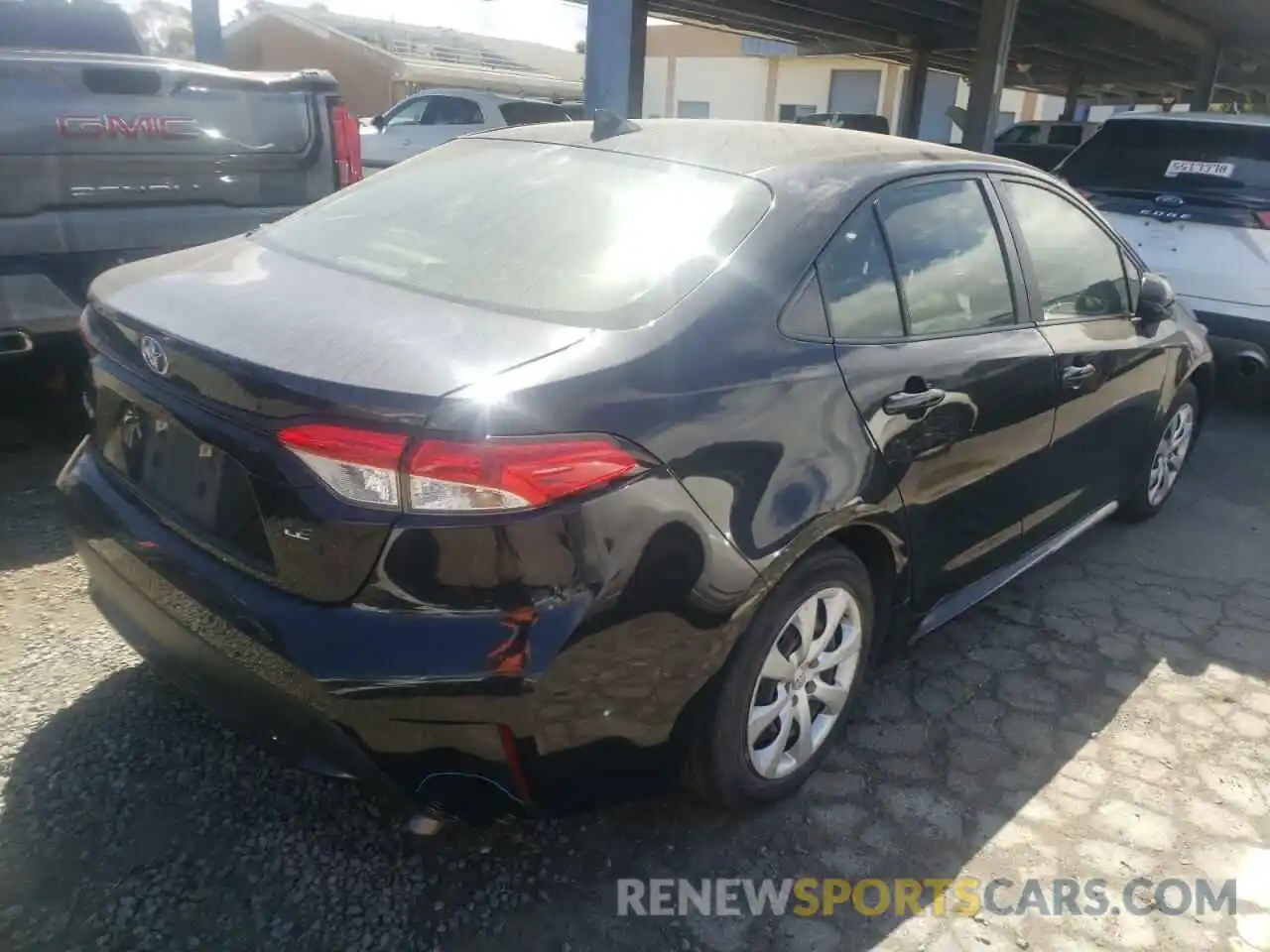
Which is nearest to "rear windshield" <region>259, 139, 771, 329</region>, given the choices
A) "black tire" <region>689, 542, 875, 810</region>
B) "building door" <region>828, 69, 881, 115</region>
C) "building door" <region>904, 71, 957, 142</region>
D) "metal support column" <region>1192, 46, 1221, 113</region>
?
"black tire" <region>689, 542, 875, 810</region>

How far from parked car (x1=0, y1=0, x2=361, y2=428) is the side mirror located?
338cm

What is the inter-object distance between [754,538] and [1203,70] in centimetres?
2066

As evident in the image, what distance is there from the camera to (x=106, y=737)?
2.59 metres

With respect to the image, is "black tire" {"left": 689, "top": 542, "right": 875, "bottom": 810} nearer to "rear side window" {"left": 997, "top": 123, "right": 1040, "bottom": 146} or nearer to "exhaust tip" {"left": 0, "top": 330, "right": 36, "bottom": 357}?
"exhaust tip" {"left": 0, "top": 330, "right": 36, "bottom": 357}

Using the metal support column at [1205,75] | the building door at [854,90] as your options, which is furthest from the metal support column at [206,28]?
the building door at [854,90]

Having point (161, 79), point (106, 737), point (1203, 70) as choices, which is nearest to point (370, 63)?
point (1203, 70)

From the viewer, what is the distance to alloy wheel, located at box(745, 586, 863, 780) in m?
2.38

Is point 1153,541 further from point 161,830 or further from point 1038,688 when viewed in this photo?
point 161,830

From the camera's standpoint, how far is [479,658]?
5.98ft

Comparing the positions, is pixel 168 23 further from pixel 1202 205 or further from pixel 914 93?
pixel 1202 205

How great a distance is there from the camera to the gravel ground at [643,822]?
2.15 meters

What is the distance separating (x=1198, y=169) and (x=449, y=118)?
36.3 ft

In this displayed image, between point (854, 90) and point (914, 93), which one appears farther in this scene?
point (854, 90)

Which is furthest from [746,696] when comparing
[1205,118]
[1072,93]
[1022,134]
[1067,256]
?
[1072,93]
